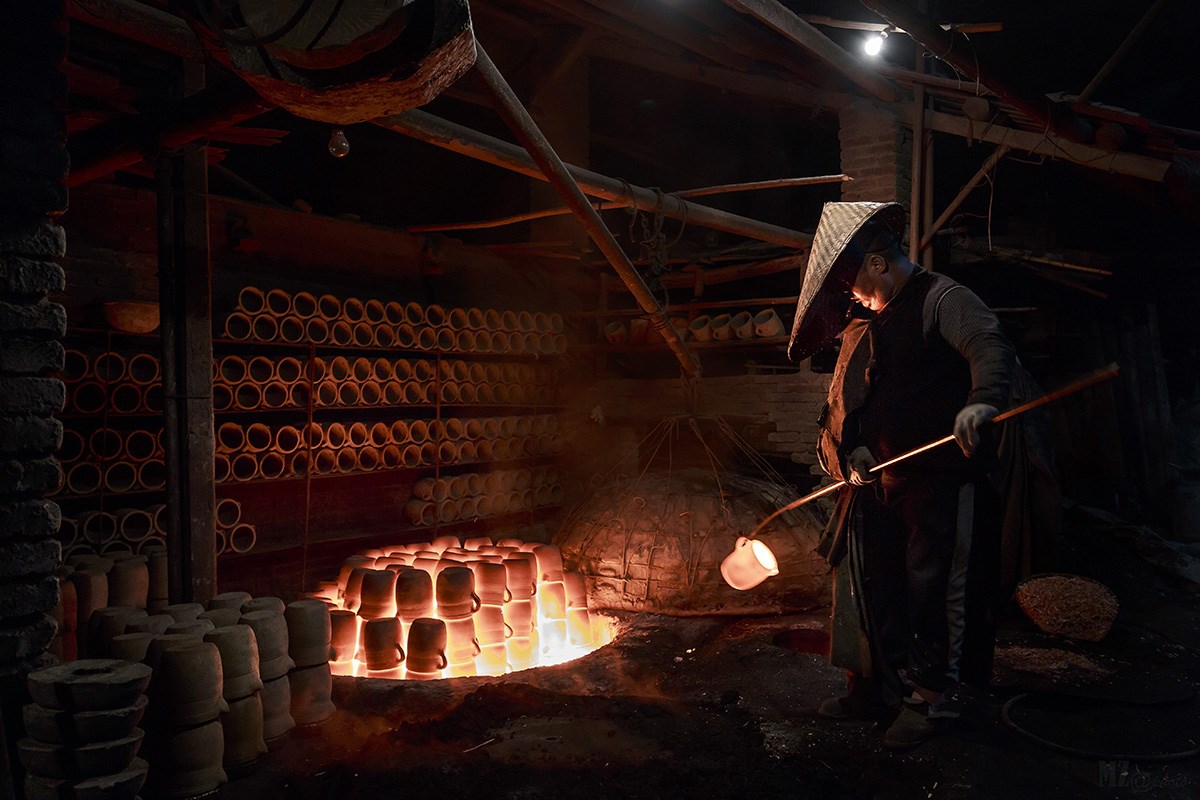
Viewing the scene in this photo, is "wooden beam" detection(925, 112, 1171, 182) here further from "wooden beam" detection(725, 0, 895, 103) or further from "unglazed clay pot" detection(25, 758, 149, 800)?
"unglazed clay pot" detection(25, 758, 149, 800)

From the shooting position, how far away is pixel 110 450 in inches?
223

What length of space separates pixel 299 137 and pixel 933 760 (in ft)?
31.2

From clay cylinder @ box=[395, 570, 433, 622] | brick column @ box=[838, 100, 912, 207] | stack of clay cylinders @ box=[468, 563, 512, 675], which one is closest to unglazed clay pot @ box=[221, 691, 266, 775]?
clay cylinder @ box=[395, 570, 433, 622]

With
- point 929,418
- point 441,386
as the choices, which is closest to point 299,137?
point 441,386

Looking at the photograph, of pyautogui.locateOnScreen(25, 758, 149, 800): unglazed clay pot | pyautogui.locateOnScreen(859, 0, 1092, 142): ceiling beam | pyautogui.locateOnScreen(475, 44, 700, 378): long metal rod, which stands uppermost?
pyautogui.locateOnScreen(859, 0, 1092, 142): ceiling beam

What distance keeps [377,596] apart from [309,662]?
4.94 ft

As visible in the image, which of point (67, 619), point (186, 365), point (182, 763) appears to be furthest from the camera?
point (186, 365)

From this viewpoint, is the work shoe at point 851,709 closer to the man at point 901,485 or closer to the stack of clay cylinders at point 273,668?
the man at point 901,485

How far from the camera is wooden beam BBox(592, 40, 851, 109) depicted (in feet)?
26.5

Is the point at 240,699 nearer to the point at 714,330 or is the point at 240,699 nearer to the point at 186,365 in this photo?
the point at 186,365

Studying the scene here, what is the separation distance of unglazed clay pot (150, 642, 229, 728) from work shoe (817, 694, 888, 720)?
2946 mm

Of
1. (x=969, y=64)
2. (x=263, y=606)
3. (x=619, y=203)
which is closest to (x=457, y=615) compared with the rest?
(x=263, y=606)

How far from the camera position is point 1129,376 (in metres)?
9.92

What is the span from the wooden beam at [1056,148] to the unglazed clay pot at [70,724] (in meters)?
7.55
